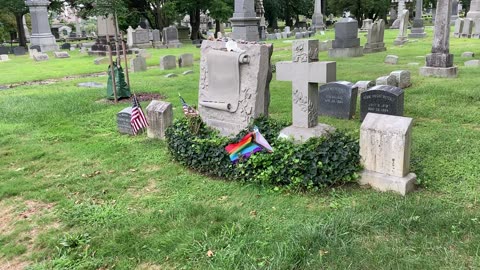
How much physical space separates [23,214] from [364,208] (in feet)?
11.8

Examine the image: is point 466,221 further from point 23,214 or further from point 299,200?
point 23,214

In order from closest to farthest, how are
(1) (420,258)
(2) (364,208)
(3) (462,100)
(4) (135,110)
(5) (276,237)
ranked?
(1) (420,258)
(5) (276,237)
(2) (364,208)
(4) (135,110)
(3) (462,100)

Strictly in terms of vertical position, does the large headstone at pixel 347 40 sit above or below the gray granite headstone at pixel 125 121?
above

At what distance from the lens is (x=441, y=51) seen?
11383 mm

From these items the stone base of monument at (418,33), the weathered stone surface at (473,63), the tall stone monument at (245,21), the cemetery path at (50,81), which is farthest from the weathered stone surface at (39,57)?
the stone base of monument at (418,33)

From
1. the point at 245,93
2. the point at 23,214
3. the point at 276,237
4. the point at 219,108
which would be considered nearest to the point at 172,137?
the point at 219,108

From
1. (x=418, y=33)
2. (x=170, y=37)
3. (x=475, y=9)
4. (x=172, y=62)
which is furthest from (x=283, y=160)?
(x=170, y=37)

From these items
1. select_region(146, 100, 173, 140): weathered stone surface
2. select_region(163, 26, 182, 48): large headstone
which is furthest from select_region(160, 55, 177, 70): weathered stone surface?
select_region(163, 26, 182, 48): large headstone

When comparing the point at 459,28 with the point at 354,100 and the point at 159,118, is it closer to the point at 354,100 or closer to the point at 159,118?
the point at 354,100

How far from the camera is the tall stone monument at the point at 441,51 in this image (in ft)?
36.2

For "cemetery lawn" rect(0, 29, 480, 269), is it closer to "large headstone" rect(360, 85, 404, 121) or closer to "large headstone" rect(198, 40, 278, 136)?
"large headstone" rect(360, 85, 404, 121)

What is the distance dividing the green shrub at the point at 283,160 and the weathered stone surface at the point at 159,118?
1.31 m

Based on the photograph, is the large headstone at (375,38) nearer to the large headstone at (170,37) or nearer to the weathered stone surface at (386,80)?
the weathered stone surface at (386,80)

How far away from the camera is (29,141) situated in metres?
7.50
